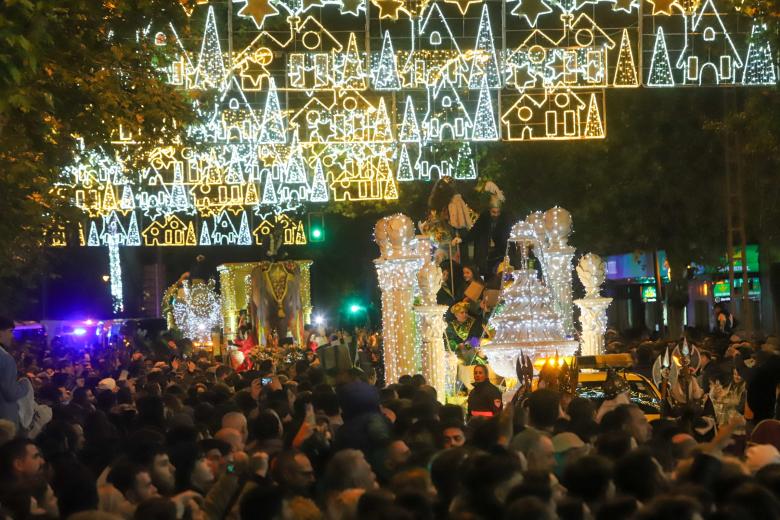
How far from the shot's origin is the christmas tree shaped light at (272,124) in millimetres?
24875

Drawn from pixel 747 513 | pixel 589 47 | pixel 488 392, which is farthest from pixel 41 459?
pixel 589 47

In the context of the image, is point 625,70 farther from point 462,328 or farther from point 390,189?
point 390,189

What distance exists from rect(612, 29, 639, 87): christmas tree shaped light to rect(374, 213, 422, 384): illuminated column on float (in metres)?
4.38

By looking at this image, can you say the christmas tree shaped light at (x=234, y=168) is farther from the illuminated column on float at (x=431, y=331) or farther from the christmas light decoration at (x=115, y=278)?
the christmas light decoration at (x=115, y=278)

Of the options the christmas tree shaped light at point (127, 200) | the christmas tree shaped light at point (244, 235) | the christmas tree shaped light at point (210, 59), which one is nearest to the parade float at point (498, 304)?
the christmas tree shaped light at point (210, 59)

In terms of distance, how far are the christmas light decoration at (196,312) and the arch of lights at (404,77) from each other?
40.3 feet

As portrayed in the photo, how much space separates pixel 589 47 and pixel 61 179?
28.0 ft

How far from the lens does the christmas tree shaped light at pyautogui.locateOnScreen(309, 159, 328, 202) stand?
1122 inches

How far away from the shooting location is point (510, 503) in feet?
23.8

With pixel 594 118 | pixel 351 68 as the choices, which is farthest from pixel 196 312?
pixel 594 118

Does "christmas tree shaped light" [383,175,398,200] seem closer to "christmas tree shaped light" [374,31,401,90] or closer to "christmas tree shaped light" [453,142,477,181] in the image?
"christmas tree shaped light" [453,142,477,181]

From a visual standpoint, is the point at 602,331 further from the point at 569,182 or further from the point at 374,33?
the point at 569,182

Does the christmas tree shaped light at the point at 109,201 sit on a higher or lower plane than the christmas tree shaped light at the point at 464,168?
lower

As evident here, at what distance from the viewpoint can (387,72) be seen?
921 inches
